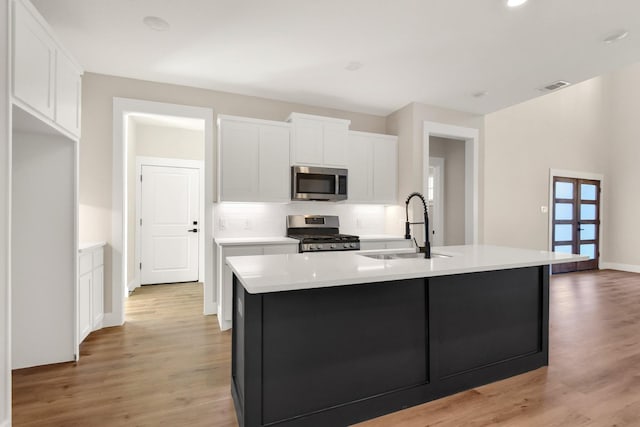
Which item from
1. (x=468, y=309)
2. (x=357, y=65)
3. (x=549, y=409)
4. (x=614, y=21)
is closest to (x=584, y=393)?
(x=549, y=409)

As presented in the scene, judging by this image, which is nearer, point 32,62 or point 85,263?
point 32,62

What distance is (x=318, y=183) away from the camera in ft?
13.7

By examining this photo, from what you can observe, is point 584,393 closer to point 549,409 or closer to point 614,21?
point 549,409

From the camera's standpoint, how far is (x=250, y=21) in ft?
8.61

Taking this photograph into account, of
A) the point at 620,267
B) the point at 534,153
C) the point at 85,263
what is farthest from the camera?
the point at 620,267

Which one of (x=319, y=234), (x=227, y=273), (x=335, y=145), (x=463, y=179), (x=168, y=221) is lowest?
(x=227, y=273)

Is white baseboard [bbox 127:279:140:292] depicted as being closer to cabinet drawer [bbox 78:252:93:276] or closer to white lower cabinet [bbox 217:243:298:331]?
cabinet drawer [bbox 78:252:93:276]

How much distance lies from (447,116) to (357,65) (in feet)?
6.54

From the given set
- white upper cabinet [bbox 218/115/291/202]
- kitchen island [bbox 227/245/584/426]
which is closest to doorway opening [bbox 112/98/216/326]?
white upper cabinet [bbox 218/115/291/202]

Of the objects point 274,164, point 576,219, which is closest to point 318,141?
point 274,164

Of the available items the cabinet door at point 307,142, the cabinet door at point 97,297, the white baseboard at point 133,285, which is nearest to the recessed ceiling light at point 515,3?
the cabinet door at point 307,142

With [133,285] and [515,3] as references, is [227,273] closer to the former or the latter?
[133,285]

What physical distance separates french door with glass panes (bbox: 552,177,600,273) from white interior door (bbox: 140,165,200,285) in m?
6.99

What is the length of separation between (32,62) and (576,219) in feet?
28.7
